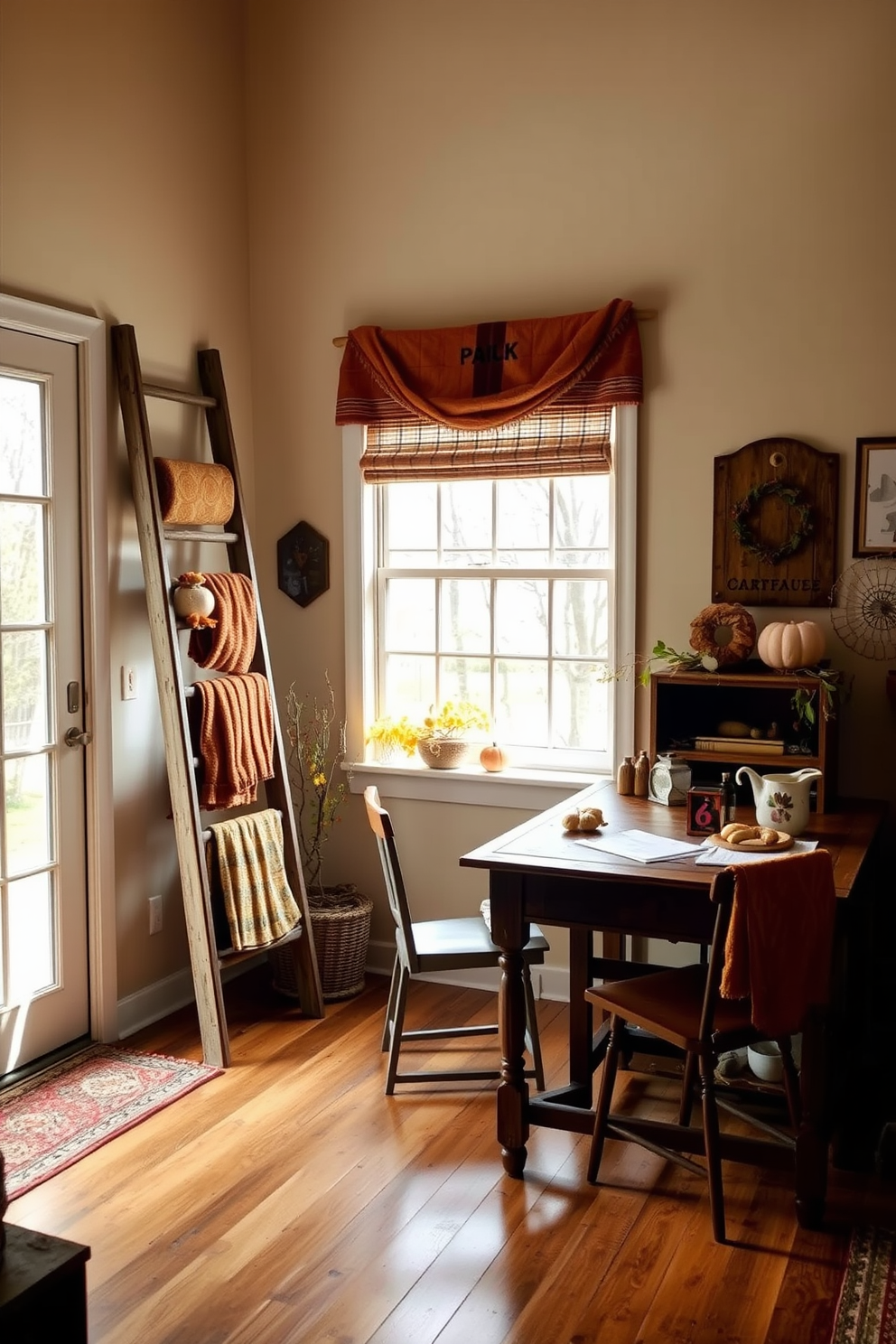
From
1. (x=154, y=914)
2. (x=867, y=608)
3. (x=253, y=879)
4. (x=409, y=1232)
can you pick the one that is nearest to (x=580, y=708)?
(x=867, y=608)

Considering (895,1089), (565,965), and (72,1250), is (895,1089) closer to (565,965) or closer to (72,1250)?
(565,965)

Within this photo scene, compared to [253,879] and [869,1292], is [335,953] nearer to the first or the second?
[253,879]

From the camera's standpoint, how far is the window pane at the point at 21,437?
339cm

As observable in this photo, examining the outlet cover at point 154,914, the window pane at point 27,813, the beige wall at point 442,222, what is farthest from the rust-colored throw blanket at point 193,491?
the outlet cover at point 154,914

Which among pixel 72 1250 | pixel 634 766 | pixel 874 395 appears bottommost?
pixel 72 1250

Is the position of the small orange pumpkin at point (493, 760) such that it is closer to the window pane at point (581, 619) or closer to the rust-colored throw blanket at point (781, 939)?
the window pane at point (581, 619)

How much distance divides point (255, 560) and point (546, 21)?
2126mm

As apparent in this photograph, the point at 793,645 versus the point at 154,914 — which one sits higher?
the point at 793,645

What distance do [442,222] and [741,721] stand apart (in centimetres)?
200

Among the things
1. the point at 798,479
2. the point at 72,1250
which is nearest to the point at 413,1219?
the point at 72,1250

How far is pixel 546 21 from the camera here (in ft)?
12.9

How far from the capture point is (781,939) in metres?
2.58

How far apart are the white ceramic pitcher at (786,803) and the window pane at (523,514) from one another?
1.35 metres

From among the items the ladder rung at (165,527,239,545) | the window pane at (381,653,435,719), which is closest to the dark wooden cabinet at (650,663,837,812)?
the window pane at (381,653,435,719)
